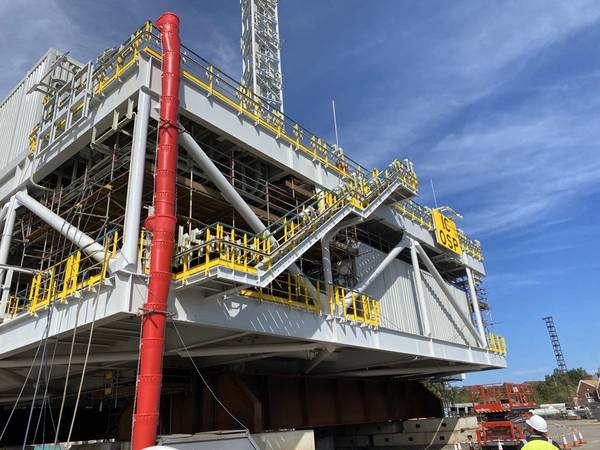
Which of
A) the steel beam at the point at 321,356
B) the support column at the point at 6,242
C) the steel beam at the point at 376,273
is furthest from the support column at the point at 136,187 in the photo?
the steel beam at the point at 376,273

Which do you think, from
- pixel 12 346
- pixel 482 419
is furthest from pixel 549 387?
pixel 12 346

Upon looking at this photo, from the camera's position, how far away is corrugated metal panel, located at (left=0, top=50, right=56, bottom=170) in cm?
1814

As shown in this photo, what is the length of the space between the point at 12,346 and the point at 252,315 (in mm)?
6600

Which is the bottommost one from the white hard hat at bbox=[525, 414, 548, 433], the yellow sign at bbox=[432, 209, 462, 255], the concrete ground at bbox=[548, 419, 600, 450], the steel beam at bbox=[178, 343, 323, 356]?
the concrete ground at bbox=[548, 419, 600, 450]

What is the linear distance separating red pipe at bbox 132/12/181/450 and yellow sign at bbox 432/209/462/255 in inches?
655

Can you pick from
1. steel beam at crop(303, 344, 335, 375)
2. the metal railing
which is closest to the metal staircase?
the metal railing

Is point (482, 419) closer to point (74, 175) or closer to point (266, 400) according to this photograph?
point (266, 400)

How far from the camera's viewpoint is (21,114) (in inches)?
755

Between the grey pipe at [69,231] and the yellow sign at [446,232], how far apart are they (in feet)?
57.9

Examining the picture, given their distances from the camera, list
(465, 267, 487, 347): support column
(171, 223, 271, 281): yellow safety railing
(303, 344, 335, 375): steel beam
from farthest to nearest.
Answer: (465, 267, 487, 347): support column, (303, 344, 335, 375): steel beam, (171, 223, 271, 281): yellow safety railing

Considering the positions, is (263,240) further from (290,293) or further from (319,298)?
(319,298)

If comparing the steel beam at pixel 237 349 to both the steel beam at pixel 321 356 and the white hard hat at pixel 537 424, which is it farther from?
the white hard hat at pixel 537 424

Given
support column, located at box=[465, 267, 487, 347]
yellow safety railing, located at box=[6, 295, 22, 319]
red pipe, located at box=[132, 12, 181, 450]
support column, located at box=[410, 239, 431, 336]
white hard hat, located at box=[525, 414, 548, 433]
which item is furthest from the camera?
support column, located at box=[465, 267, 487, 347]

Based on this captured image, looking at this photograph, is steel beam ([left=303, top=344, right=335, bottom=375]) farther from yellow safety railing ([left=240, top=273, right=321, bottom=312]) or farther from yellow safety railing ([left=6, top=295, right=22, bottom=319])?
yellow safety railing ([left=6, top=295, right=22, bottom=319])
